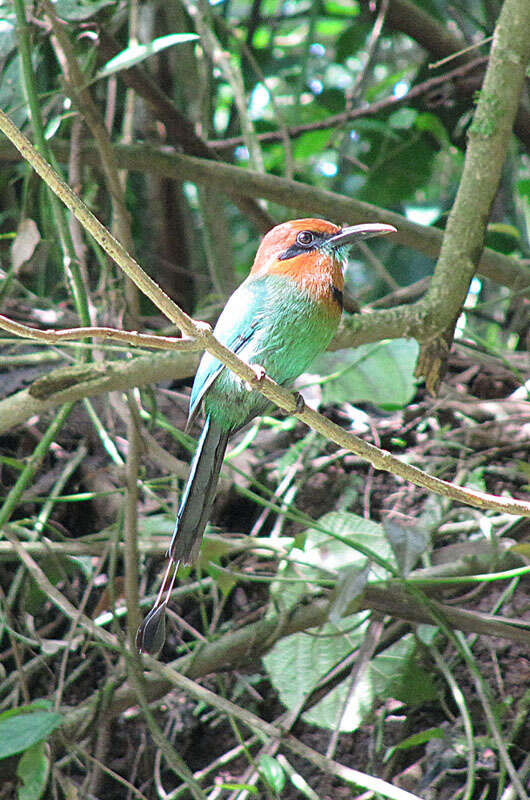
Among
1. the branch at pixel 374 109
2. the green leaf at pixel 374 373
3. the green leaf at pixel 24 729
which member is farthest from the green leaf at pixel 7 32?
the green leaf at pixel 24 729

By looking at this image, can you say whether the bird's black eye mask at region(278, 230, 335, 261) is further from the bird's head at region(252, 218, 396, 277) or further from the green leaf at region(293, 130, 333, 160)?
the green leaf at region(293, 130, 333, 160)

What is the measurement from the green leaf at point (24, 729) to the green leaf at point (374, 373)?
1.34m

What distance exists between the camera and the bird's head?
101 inches

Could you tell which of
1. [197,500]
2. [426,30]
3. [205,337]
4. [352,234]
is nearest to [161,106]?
[352,234]

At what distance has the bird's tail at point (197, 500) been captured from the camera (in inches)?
84.8

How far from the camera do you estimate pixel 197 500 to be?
7.30 ft

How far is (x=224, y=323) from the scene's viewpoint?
2.57 meters

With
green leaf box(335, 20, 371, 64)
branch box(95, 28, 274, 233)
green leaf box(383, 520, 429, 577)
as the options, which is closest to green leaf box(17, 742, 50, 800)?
green leaf box(383, 520, 429, 577)

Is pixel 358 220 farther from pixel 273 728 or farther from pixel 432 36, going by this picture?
pixel 273 728

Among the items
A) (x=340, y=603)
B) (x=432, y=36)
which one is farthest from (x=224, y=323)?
(x=432, y=36)

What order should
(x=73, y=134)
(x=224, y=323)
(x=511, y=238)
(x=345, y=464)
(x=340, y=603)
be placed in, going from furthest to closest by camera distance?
(x=511, y=238) < (x=345, y=464) < (x=73, y=134) < (x=224, y=323) < (x=340, y=603)

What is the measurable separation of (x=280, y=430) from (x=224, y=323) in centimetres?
95

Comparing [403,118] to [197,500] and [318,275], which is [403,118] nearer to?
[318,275]

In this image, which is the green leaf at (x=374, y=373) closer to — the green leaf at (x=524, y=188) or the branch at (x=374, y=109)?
the branch at (x=374, y=109)
